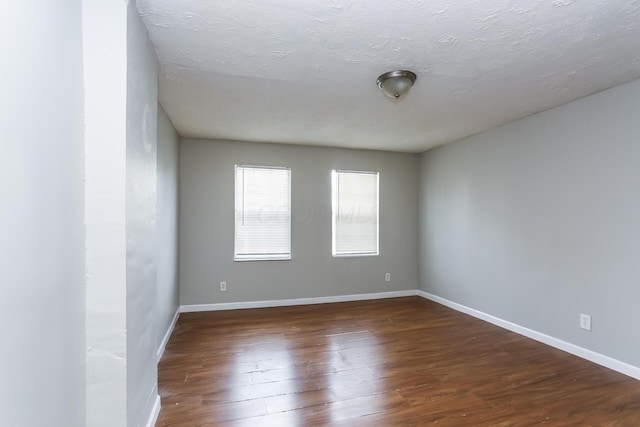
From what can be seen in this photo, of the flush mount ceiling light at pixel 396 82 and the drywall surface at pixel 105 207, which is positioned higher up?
the flush mount ceiling light at pixel 396 82

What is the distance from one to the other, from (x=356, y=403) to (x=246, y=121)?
9.58ft

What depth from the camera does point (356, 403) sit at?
7.40 ft

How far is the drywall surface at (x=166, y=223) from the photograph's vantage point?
3051mm

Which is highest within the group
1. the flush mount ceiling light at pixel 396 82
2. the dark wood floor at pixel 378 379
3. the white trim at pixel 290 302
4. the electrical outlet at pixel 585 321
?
the flush mount ceiling light at pixel 396 82

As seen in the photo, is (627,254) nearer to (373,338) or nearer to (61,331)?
(373,338)

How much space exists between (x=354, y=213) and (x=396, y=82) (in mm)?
2866

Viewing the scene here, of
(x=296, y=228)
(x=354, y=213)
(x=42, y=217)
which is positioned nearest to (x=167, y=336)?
(x=296, y=228)

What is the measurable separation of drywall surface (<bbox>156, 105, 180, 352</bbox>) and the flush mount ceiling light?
6.73ft

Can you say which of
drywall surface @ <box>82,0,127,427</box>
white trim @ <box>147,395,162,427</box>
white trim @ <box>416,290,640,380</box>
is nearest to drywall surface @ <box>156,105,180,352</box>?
white trim @ <box>147,395,162,427</box>

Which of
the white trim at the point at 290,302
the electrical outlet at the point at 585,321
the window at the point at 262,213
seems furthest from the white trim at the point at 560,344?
the window at the point at 262,213

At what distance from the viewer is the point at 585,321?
116 inches

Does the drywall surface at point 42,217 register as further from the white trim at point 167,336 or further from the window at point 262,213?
the window at point 262,213

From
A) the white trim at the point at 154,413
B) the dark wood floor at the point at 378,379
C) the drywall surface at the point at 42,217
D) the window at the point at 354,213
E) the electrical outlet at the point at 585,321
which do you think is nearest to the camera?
the drywall surface at the point at 42,217

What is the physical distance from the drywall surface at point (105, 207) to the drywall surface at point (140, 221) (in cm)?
5
